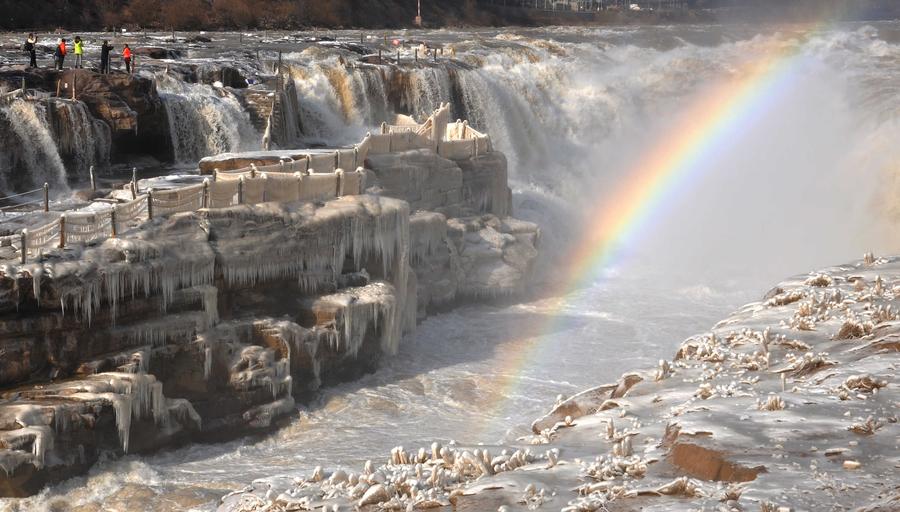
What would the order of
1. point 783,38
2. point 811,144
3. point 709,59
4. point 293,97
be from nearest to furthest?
point 293,97, point 811,144, point 709,59, point 783,38

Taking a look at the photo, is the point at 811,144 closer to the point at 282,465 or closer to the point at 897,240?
the point at 897,240

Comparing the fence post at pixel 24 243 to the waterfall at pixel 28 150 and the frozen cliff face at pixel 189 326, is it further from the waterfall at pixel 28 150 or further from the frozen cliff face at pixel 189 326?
the waterfall at pixel 28 150

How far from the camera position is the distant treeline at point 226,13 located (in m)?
Answer: 67.2

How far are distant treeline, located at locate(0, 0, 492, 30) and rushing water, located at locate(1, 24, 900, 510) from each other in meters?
21.0

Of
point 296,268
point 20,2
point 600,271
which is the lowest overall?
point 600,271

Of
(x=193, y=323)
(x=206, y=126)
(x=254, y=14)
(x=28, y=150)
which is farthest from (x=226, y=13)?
(x=193, y=323)

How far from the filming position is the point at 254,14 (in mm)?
79000

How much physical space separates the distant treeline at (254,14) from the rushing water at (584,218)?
2111cm

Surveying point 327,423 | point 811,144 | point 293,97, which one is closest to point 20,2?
point 293,97

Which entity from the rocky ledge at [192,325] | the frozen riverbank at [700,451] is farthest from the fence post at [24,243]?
the frozen riverbank at [700,451]

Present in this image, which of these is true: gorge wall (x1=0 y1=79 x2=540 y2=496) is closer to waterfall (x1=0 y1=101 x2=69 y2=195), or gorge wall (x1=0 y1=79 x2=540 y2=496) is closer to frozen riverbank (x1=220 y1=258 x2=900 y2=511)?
waterfall (x1=0 y1=101 x2=69 y2=195)

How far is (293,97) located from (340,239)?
16260mm

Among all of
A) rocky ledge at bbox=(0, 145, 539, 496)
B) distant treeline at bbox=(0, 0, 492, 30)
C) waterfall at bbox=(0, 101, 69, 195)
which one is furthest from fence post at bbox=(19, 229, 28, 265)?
distant treeline at bbox=(0, 0, 492, 30)

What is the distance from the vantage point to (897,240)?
131 feet
